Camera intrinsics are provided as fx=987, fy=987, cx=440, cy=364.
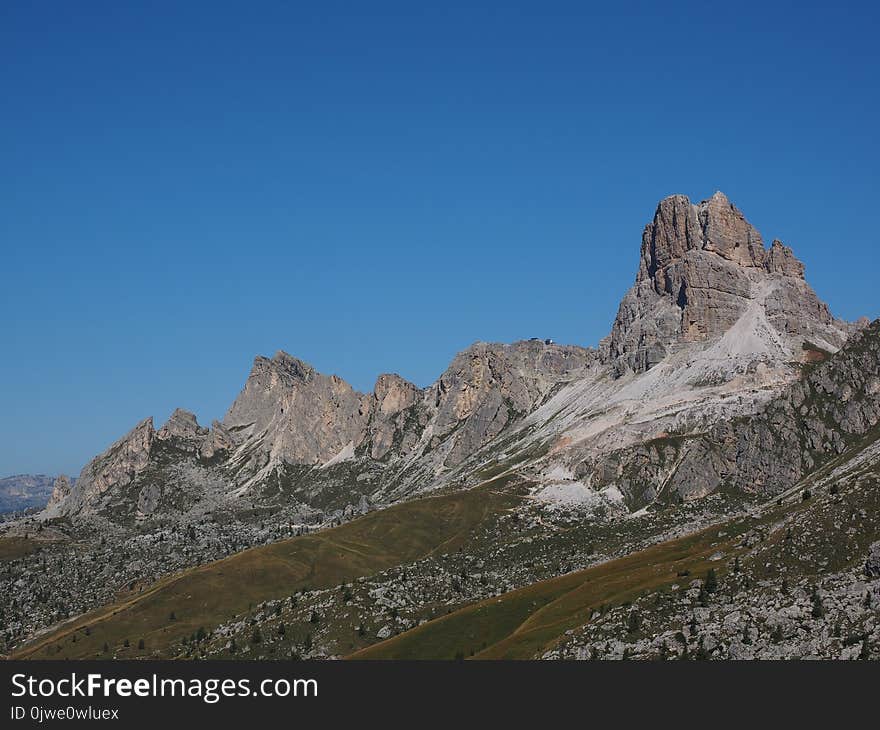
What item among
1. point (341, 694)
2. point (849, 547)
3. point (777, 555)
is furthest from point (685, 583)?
point (341, 694)

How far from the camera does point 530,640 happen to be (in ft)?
612

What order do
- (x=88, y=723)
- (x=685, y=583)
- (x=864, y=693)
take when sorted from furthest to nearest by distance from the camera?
(x=685, y=583)
(x=864, y=693)
(x=88, y=723)

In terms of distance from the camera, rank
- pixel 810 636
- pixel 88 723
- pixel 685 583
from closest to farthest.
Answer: pixel 88 723
pixel 810 636
pixel 685 583

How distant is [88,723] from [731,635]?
93.5 metres

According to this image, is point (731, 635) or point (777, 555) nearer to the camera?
point (731, 635)

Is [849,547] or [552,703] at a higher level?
[849,547]

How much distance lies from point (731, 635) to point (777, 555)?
103ft

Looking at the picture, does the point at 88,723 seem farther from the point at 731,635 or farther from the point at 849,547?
the point at 849,547

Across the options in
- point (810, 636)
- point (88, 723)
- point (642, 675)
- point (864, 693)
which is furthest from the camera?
point (810, 636)

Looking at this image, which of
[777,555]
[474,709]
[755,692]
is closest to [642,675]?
[755,692]

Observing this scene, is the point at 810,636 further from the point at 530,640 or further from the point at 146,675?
the point at 146,675

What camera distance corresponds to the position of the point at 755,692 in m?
103

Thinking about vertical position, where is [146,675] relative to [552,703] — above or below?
above

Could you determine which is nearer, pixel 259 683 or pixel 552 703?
pixel 259 683
